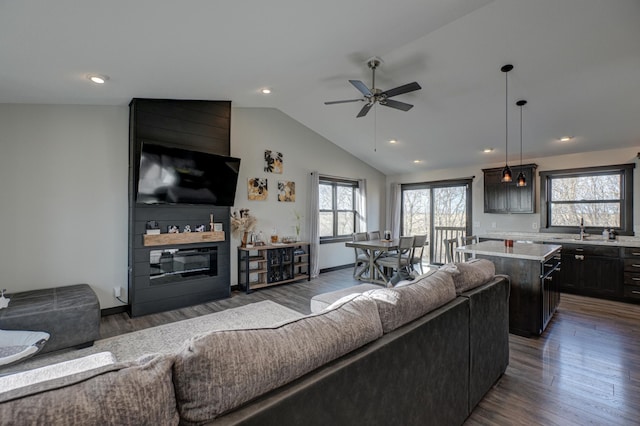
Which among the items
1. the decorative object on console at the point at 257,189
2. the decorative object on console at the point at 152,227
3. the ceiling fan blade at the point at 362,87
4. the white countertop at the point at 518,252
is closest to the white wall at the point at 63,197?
the decorative object on console at the point at 152,227

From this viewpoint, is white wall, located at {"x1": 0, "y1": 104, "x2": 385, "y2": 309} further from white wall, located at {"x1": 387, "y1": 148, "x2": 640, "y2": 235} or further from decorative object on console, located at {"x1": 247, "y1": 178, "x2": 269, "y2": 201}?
white wall, located at {"x1": 387, "y1": 148, "x2": 640, "y2": 235}

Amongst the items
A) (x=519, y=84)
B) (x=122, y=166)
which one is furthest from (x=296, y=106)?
(x=519, y=84)

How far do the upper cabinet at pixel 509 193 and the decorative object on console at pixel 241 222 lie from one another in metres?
4.74

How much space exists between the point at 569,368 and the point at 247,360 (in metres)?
3.04

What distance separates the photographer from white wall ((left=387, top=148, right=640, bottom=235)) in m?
4.68

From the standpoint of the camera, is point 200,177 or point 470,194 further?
point 470,194

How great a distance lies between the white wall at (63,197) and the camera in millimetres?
3273

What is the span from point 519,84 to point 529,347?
3.10 metres

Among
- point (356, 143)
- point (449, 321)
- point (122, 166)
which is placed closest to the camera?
point (449, 321)

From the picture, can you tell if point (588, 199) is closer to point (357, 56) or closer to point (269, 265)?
point (357, 56)

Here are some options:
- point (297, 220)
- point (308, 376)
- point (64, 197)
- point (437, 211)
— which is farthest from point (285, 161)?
point (308, 376)

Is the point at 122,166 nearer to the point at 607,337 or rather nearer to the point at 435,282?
the point at 435,282

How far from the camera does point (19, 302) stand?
2.91 metres

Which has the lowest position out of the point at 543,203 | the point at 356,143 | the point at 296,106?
the point at 543,203
